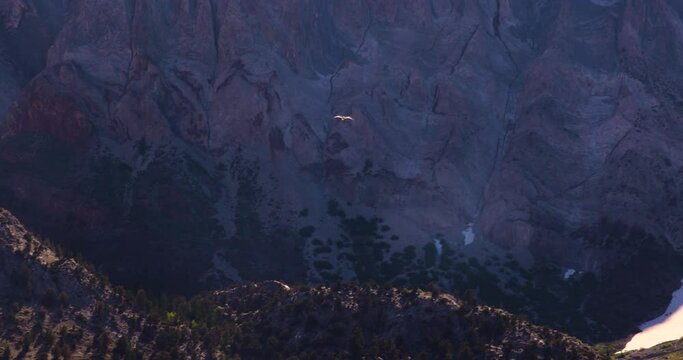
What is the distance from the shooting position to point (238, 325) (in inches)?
3241

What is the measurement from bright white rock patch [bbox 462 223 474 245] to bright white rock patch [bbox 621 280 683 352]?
22147 millimetres

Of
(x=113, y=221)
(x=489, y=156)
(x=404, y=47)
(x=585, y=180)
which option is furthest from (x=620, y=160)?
(x=113, y=221)

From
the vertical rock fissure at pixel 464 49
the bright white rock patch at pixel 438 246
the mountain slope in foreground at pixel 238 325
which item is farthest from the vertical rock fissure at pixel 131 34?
the mountain slope in foreground at pixel 238 325

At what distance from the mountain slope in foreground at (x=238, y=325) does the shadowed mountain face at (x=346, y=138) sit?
29.1 m

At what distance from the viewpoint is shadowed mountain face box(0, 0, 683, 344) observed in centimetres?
11825

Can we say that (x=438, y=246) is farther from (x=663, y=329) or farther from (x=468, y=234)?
(x=663, y=329)

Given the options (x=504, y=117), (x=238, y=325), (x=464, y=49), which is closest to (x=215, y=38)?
(x=464, y=49)

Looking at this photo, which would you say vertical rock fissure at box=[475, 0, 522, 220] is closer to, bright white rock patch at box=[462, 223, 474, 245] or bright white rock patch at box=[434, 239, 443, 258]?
bright white rock patch at box=[462, 223, 474, 245]

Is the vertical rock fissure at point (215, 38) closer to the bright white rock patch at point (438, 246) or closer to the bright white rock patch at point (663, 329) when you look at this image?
the bright white rock patch at point (438, 246)

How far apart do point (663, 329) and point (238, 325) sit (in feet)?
156

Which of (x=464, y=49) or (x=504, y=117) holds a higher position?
(x=464, y=49)

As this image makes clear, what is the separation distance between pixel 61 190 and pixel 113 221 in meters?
6.10

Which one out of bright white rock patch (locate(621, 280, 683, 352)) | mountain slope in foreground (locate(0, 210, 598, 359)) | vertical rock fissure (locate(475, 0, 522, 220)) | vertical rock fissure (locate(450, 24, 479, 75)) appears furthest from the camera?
vertical rock fissure (locate(450, 24, 479, 75))

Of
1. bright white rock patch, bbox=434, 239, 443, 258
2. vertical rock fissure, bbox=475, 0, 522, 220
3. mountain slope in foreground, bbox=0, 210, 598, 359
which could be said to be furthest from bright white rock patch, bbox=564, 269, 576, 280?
mountain slope in foreground, bbox=0, 210, 598, 359
